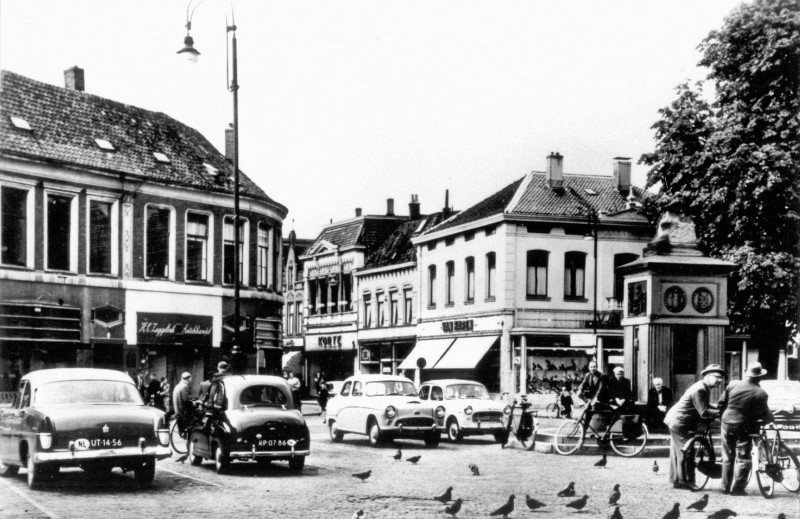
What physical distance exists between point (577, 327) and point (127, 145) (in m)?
21.0

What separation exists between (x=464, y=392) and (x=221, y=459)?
10.3m

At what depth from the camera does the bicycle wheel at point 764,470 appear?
1388 cm

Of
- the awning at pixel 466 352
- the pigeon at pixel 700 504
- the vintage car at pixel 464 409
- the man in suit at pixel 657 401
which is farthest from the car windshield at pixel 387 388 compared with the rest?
the awning at pixel 466 352

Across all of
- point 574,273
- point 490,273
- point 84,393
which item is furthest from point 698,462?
point 490,273

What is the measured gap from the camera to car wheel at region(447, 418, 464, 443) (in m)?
25.4

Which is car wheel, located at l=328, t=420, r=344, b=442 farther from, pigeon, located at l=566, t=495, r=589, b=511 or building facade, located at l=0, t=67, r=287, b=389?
pigeon, located at l=566, t=495, r=589, b=511

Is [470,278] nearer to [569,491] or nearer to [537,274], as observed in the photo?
[537,274]

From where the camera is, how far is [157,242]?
34750mm

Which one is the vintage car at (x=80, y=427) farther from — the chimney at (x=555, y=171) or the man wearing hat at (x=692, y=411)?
the chimney at (x=555, y=171)

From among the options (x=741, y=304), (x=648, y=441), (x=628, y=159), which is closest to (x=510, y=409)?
(x=648, y=441)

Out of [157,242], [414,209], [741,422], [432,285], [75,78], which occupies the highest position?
[75,78]

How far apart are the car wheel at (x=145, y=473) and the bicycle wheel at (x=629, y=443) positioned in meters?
9.01

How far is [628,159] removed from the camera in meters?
47.9

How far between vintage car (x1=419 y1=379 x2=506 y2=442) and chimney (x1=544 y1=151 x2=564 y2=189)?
23257 mm
